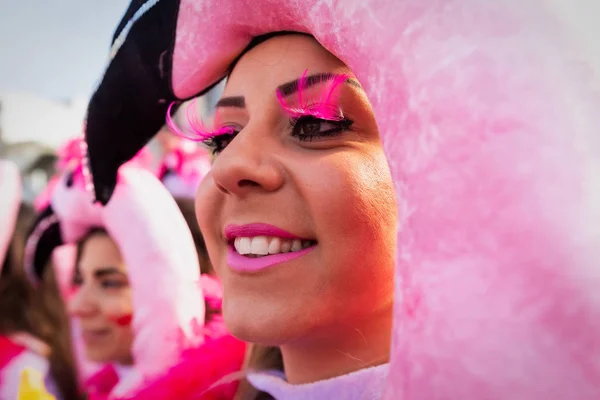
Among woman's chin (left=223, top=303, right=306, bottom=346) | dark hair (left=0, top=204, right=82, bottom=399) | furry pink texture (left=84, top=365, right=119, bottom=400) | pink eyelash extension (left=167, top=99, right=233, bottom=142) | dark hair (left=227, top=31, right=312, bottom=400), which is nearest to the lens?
woman's chin (left=223, top=303, right=306, bottom=346)

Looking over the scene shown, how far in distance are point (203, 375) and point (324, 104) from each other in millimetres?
734

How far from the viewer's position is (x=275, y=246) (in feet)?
2.42

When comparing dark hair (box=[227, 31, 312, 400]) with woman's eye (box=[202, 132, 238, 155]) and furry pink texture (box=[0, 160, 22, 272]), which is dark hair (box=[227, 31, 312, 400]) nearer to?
woman's eye (box=[202, 132, 238, 155])

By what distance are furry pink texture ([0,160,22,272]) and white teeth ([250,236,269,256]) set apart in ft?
4.85

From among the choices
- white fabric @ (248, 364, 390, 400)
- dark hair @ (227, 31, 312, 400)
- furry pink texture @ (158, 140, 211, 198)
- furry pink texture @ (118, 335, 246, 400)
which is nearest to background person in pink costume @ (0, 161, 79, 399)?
furry pink texture @ (158, 140, 211, 198)

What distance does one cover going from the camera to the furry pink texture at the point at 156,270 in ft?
4.56

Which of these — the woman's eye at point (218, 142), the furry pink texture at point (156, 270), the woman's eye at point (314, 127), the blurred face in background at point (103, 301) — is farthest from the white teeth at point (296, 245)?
the blurred face in background at point (103, 301)

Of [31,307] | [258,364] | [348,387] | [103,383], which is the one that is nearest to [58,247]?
[31,307]

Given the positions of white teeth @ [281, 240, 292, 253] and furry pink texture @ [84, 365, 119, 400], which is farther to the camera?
furry pink texture @ [84, 365, 119, 400]

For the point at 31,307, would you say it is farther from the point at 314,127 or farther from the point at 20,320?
the point at 314,127

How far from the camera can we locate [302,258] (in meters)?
0.71

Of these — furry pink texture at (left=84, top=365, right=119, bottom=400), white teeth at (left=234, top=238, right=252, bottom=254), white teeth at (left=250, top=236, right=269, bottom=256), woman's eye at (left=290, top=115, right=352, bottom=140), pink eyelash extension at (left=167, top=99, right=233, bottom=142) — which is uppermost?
woman's eye at (left=290, top=115, right=352, bottom=140)

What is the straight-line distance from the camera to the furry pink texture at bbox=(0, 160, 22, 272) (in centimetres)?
187

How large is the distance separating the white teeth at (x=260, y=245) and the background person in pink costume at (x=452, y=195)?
2 cm
